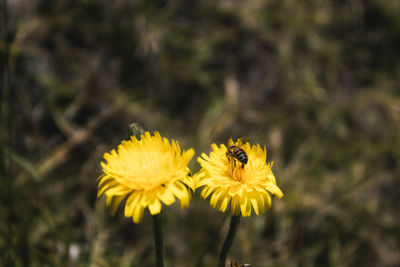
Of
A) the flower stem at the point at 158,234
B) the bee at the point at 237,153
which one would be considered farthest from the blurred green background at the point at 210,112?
the bee at the point at 237,153

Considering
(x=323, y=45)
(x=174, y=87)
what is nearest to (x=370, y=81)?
(x=323, y=45)

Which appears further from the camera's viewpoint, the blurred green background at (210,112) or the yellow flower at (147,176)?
the blurred green background at (210,112)

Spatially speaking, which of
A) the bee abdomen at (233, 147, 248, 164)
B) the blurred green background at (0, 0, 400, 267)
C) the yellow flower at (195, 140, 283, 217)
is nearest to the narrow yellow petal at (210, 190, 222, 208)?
the yellow flower at (195, 140, 283, 217)

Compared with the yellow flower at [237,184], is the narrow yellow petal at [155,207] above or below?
below

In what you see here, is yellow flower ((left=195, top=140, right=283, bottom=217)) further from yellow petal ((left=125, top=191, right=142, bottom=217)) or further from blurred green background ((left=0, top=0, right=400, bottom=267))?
blurred green background ((left=0, top=0, right=400, bottom=267))

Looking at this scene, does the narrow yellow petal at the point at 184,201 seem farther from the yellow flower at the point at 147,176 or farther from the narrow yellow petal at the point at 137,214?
the narrow yellow petal at the point at 137,214

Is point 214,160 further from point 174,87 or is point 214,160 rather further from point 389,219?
point 389,219
